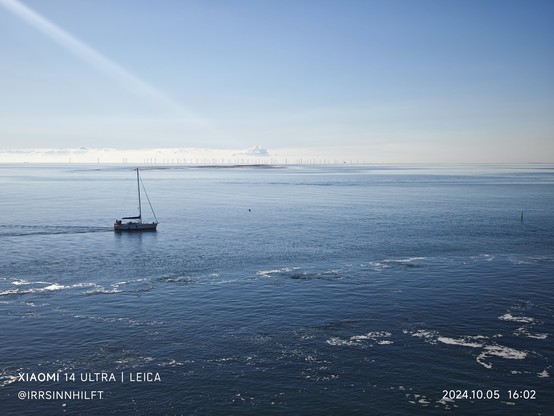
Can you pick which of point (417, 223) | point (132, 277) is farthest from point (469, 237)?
point (132, 277)

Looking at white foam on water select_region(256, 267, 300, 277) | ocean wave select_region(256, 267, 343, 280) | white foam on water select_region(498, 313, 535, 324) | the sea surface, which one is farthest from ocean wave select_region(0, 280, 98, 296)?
white foam on water select_region(498, 313, 535, 324)

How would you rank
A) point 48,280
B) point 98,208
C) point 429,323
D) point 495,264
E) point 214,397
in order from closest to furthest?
point 214,397, point 429,323, point 48,280, point 495,264, point 98,208

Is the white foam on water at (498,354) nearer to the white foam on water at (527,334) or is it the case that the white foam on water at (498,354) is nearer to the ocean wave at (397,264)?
the white foam on water at (527,334)

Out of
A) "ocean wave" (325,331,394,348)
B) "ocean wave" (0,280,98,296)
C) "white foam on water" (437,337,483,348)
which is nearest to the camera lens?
"white foam on water" (437,337,483,348)

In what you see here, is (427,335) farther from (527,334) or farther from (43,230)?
(43,230)

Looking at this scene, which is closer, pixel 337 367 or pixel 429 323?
pixel 337 367

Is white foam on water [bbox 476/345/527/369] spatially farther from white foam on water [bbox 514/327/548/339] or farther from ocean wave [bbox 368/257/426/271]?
ocean wave [bbox 368/257/426/271]

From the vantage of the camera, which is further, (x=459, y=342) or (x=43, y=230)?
(x=43, y=230)

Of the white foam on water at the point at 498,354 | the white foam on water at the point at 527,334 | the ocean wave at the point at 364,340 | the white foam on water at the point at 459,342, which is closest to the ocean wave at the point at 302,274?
the ocean wave at the point at 364,340

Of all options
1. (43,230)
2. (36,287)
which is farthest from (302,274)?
(43,230)

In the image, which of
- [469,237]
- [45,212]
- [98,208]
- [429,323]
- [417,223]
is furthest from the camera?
[98,208]

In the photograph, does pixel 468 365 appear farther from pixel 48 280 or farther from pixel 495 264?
pixel 48 280
